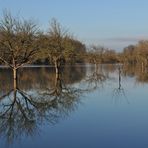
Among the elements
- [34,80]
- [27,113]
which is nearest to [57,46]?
[34,80]

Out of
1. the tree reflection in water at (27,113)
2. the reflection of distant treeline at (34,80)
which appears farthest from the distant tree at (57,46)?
the tree reflection in water at (27,113)

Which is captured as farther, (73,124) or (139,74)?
(139,74)

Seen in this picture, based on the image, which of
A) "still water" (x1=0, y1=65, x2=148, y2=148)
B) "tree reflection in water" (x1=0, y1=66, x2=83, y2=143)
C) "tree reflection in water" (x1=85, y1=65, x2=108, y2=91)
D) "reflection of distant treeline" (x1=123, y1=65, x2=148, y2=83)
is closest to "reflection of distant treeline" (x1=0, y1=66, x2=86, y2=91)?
"tree reflection in water" (x1=85, y1=65, x2=108, y2=91)

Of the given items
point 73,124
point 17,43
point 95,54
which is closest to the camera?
point 73,124

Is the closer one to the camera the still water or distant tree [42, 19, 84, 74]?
the still water

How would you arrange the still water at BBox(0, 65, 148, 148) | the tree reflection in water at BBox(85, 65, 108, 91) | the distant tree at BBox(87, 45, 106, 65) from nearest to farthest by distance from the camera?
the still water at BBox(0, 65, 148, 148) → the tree reflection in water at BBox(85, 65, 108, 91) → the distant tree at BBox(87, 45, 106, 65)

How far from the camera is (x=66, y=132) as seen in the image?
35.1ft

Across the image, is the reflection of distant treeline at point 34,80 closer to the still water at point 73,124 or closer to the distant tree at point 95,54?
the still water at point 73,124

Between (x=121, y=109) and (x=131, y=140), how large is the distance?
6.21 meters

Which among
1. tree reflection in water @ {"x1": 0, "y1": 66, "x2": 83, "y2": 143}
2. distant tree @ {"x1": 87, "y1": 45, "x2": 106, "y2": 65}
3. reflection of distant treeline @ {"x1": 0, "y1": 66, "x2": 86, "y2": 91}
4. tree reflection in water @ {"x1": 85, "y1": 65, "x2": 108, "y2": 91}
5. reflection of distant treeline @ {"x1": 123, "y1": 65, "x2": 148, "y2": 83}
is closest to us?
tree reflection in water @ {"x1": 0, "y1": 66, "x2": 83, "y2": 143}

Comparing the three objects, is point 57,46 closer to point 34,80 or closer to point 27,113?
point 34,80

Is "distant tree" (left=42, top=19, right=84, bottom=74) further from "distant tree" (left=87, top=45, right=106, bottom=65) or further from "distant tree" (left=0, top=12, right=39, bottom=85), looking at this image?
"distant tree" (left=87, top=45, right=106, bottom=65)

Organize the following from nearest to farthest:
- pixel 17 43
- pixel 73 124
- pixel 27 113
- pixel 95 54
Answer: pixel 73 124, pixel 27 113, pixel 17 43, pixel 95 54

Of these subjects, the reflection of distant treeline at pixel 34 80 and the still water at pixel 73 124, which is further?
the reflection of distant treeline at pixel 34 80
